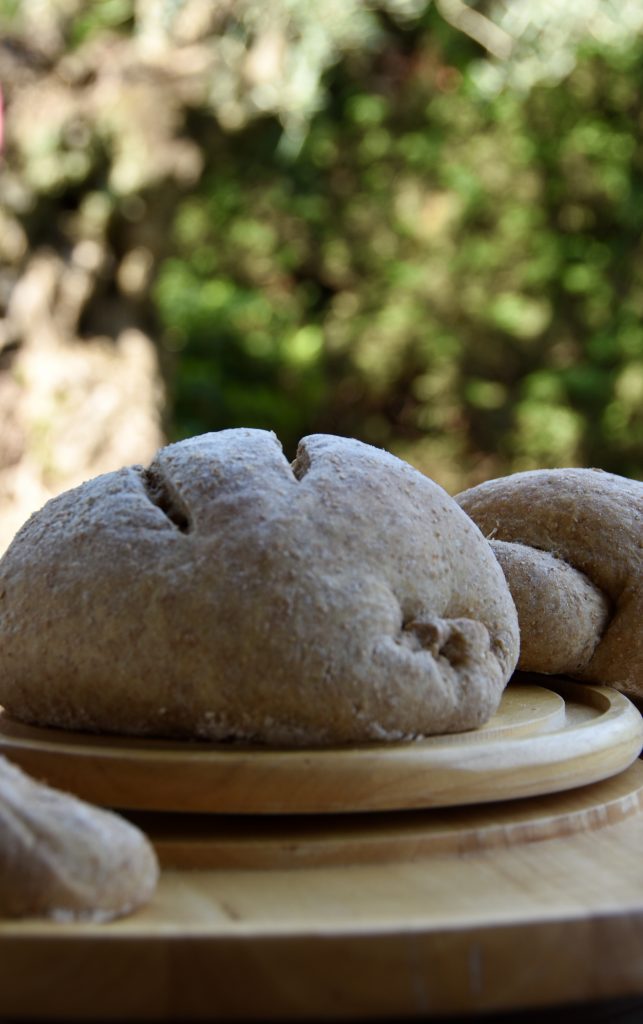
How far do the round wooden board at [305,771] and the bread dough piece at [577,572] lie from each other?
0.33 metres

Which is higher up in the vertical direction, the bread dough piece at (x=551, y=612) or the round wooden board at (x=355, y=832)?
the bread dough piece at (x=551, y=612)

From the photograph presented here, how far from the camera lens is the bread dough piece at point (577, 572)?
4.51 feet

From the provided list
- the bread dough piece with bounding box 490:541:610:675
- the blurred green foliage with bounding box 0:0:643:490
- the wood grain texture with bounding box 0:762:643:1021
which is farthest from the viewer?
the blurred green foliage with bounding box 0:0:643:490

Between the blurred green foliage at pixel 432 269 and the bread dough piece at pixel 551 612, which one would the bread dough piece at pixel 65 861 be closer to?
the bread dough piece at pixel 551 612

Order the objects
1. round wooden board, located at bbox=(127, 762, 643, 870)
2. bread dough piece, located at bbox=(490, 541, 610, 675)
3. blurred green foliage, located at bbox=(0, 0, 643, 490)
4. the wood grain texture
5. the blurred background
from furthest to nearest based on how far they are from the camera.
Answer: blurred green foliage, located at bbox=(0, 0, 643, 490), the blurred background, bread dough piece, located at bbox=(490, 541, 610, 675), round wooden board, located at bbox=(127, 762, 643, 870), the wood grain texture

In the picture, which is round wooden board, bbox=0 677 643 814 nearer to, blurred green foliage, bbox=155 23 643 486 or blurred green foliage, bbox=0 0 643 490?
blurred green foliage, bbox=0 0 643 490

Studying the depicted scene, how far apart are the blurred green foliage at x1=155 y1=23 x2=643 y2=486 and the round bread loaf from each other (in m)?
6.16

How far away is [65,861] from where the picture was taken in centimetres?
74

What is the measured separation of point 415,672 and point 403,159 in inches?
274

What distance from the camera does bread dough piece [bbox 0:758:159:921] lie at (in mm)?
723

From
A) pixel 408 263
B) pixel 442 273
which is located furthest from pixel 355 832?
pixel 408 263

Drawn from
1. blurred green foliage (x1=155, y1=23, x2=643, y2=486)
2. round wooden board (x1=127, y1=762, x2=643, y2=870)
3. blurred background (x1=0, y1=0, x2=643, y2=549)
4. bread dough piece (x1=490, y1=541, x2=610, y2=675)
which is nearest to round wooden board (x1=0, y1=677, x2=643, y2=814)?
round wooden board (x1=127, y1=762, x2=643, y2=870)

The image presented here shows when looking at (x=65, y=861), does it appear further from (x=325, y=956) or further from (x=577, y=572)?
(x=577, y=572)

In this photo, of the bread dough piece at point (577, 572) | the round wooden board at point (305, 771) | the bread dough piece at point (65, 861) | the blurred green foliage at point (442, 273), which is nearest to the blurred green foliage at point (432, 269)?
the blurred green foliage at point (442, 273)
